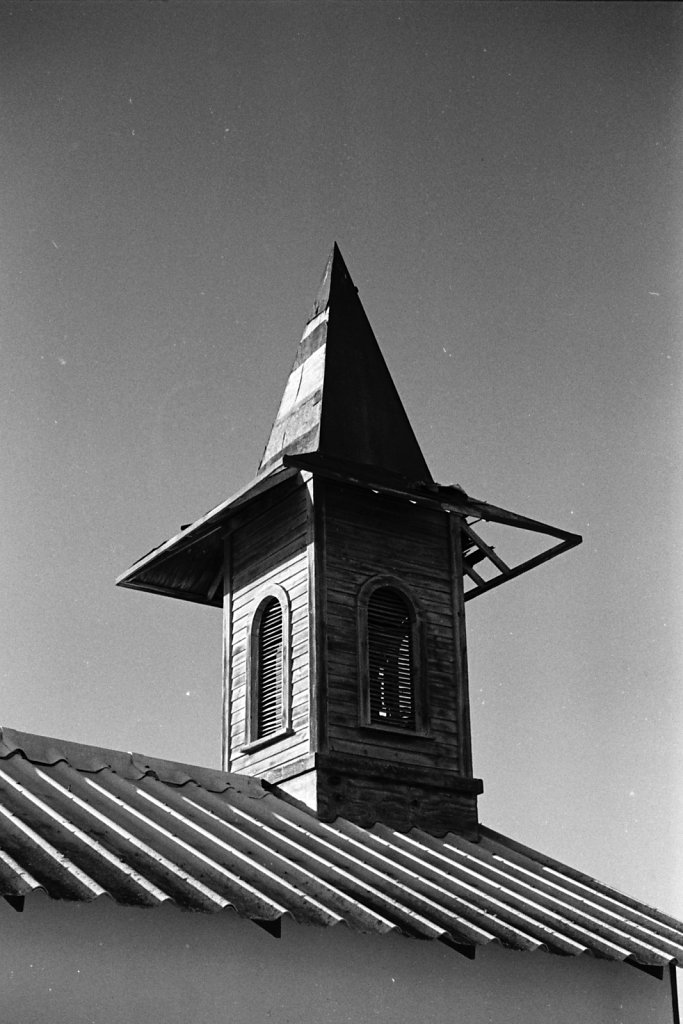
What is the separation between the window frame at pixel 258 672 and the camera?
13.1 meters

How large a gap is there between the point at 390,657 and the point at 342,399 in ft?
10.6

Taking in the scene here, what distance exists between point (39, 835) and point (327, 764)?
13.4 ft

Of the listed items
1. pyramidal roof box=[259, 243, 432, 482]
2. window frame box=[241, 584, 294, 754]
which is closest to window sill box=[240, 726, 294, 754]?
window frame box=[241, 584, 294, 754]

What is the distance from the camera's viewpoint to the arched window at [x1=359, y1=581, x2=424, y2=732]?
43.9 feet

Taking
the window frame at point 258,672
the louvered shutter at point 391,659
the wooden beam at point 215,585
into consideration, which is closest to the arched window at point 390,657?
the louvered shutter at point 391,659

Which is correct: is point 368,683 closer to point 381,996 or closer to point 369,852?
point 369,852

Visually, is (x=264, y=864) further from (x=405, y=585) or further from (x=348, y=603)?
(x=405, y=585)

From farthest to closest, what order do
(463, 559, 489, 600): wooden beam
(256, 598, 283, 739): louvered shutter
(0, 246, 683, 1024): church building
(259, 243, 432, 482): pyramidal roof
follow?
1. (463, 559, 489, 600): wooden beam
2. (259, 243, 432, 482): pyramidal roof
3. (256, 598, 283, 739): louvered shutter
4. (0, 246, 683, 1024): church building

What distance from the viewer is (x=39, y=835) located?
28.9ft

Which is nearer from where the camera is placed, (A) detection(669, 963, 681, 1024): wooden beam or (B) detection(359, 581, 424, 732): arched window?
(A) detection(669, 963, 681, 1024): wooden beam

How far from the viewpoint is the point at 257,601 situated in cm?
1417

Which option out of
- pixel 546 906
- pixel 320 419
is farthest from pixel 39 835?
pixel 320 419

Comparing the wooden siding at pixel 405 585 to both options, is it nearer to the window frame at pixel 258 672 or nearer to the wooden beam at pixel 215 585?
the window frame at pixel 258 672

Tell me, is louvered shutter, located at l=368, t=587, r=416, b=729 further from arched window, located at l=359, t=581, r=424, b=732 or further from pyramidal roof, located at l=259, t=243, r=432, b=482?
pyramidal roof, located at l=259, t=243, r=432, b=482
